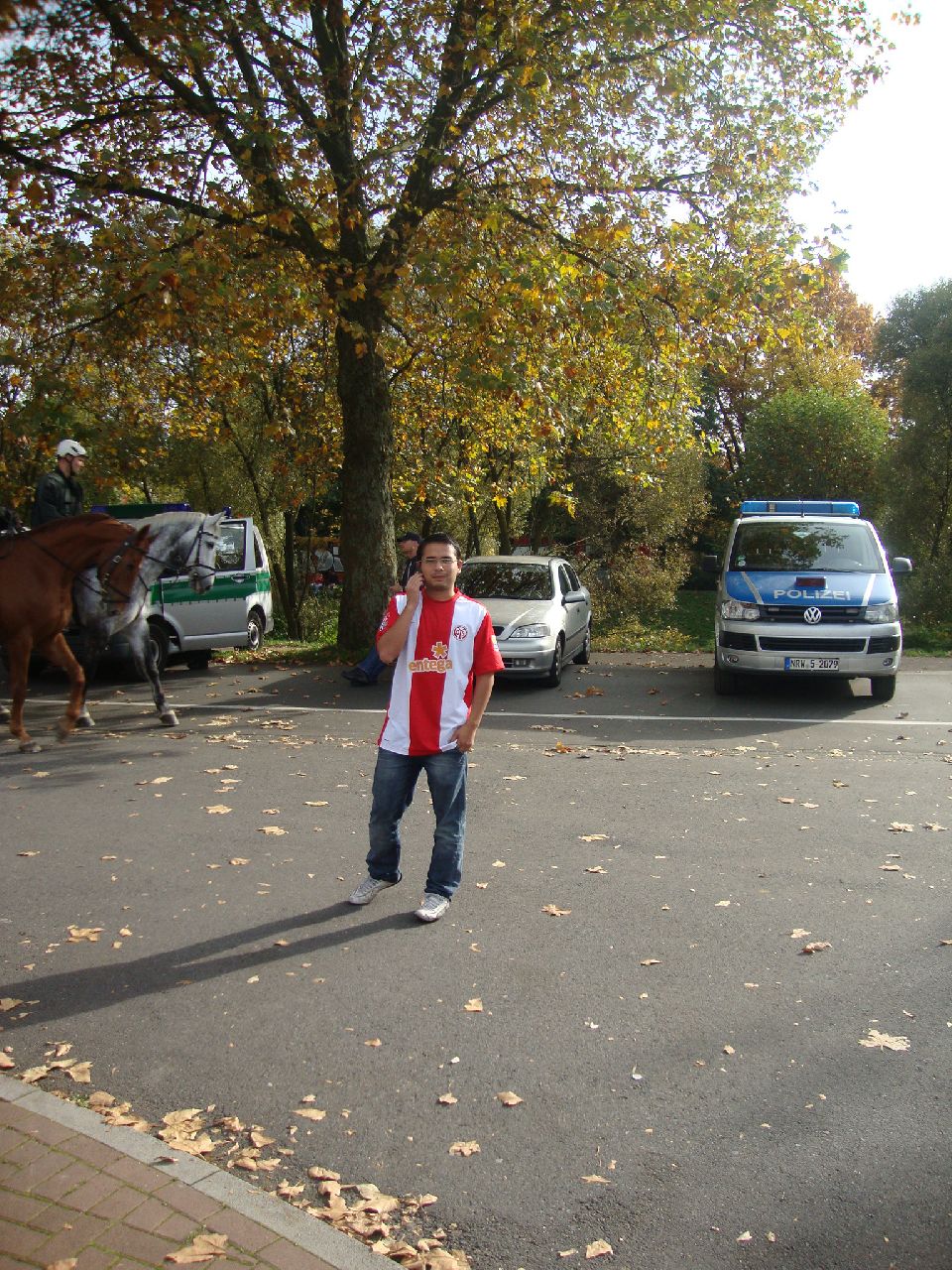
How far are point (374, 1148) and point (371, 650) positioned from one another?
11.7 metres

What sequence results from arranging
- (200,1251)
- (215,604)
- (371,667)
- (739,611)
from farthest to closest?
(215,604)
(371,667)
(739,611)
(200,1251)

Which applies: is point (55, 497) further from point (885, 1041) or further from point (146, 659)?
point (885, 1041)

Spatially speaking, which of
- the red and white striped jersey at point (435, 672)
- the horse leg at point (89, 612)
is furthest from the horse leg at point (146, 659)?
the red and white striped jersey at point (435, 672)

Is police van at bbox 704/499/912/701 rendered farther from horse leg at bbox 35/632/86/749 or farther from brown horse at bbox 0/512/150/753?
horse leg at bbox 35/632/86/749

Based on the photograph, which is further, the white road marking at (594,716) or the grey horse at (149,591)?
the white road marking at (594,716)

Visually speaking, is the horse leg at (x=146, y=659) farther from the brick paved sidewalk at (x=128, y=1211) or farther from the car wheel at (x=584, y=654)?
the brick paved sidewalk at (x=128, y=1211)

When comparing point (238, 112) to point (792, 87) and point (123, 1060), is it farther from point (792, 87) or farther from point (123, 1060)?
point (123, 1060)

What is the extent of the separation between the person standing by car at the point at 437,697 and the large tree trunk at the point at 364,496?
11.3 m

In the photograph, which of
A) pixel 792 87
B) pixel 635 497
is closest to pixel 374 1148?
pixel 792 87

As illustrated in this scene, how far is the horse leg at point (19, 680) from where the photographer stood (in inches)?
393

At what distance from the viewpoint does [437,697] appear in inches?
222

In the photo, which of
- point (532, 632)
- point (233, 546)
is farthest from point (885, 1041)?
point (233, 546)

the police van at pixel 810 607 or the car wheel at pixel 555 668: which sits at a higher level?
the police van at pixel 810 607

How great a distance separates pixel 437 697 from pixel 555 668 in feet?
30.6
